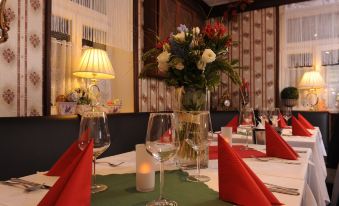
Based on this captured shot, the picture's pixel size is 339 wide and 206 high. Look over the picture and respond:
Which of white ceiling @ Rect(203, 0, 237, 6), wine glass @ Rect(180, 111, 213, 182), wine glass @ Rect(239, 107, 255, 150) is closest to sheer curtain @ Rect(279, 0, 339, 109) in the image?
white ceiling @ Rect(203, 0, 237, 6)

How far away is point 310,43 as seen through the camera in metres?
4.61

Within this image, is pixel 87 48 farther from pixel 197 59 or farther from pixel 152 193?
pixel 152 193

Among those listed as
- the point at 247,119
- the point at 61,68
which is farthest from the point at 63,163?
the point at 61,68

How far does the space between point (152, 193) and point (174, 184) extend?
0.10 meters

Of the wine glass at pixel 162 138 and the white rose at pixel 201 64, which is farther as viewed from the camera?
the white rose at pixel 201 64

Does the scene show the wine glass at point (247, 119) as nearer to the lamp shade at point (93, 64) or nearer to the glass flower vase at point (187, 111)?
the glass flower vase at point (187, 111)

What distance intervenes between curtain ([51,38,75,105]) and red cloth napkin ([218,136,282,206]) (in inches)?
84.3

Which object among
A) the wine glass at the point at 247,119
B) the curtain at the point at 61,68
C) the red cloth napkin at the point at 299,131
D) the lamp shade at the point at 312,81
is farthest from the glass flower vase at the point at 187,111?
the lamp shade at the point at 312,81

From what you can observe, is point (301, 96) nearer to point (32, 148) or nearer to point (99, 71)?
point (99, 71)

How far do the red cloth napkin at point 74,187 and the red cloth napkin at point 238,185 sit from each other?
1.04ft

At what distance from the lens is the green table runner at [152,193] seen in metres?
0.66

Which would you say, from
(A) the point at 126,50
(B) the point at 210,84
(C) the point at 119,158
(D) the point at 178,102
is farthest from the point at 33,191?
(A) the point at 126,50

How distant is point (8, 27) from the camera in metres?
2.03

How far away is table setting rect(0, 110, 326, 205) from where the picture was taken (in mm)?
631
